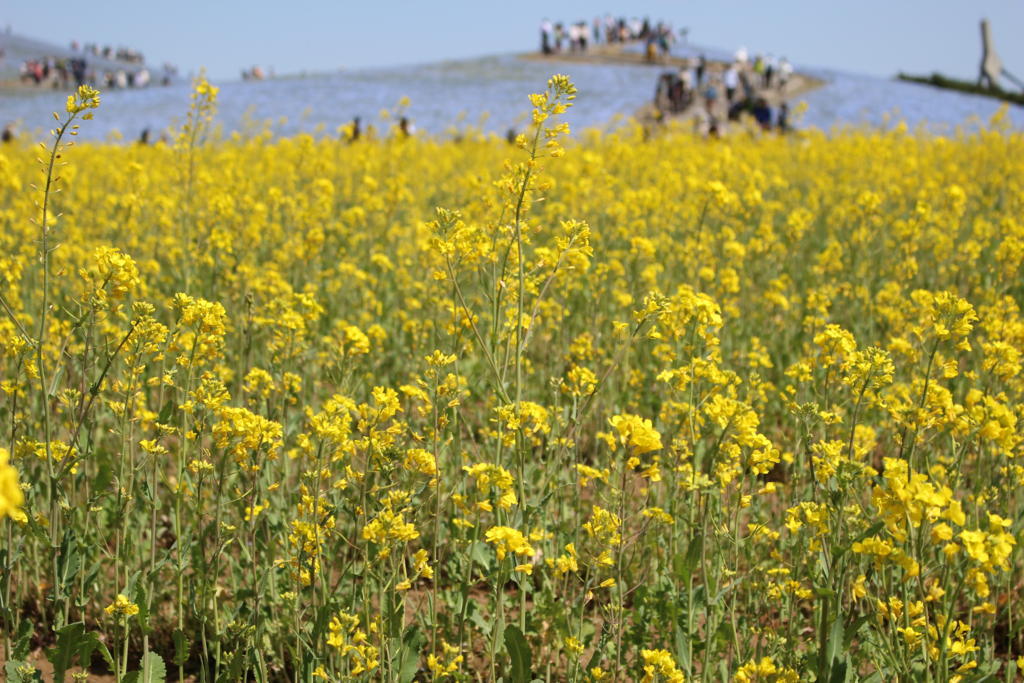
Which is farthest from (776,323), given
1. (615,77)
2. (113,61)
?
(113,61)

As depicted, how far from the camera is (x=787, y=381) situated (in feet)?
14.0

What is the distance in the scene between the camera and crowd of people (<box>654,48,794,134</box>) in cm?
2220

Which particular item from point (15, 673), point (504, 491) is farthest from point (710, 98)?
point (15, 673)

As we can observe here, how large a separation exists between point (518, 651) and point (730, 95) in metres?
26.2

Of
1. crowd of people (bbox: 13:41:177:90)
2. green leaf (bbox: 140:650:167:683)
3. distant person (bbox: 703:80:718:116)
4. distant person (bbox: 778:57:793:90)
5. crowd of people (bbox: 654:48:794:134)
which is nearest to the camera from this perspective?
green leaf (bbox: 140:650:167:683)

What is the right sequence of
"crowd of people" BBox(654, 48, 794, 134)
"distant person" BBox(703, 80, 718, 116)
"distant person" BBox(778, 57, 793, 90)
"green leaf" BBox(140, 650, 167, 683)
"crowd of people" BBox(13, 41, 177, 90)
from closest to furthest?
"green leaf" BBox(140, 650, 167, 683) < "crowd of people" BBox(654, 48, 794, 134) < "distant person" BBox(703, 80, 718, 116) < "distant person" BBox(778, 57, 793, 90) < "crowd of people" BBox(13, 41, 177, 90)

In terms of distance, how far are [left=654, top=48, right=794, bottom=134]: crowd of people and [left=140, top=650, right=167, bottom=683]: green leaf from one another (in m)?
18.9

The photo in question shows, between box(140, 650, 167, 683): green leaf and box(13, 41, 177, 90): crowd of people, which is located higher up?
box(13, 41, 177, 90): crowd of people

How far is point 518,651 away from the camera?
1.84 m

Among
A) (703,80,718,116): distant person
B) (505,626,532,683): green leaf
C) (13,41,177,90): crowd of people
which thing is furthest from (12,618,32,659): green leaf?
(13,41,177,90): crowd of people

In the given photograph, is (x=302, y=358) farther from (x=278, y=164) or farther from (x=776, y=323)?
(x=278, y=164)

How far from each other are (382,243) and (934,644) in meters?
5.22

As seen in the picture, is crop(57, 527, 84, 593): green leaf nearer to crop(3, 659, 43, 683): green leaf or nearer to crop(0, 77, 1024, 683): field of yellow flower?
crop(0, 77, 1024, 683): field of yellow flower

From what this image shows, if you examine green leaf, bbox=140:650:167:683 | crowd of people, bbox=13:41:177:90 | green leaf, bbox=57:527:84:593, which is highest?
crowd of people, bbox=13:41:177:90
